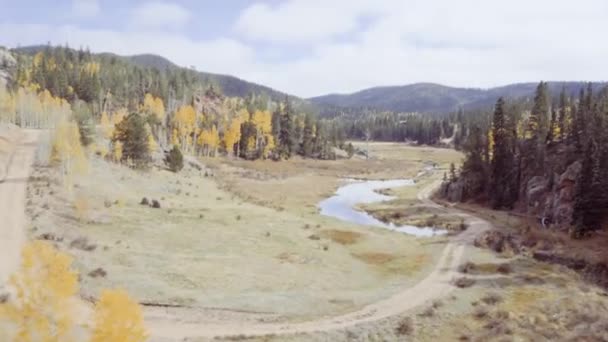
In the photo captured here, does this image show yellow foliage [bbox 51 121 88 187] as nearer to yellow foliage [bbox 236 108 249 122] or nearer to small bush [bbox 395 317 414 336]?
small bush [bbox 395 317 414 336]

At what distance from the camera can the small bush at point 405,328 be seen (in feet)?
127

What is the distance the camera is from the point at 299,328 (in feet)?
124

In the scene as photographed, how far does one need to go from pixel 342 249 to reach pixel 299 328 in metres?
27.5

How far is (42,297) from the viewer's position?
2319cm

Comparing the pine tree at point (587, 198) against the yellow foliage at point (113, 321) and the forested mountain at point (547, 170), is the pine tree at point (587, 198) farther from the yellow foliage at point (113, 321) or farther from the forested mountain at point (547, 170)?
the yellow foliage at point (113, 321)

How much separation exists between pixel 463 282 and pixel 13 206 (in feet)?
158

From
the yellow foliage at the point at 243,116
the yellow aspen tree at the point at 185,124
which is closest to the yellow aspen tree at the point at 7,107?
the yellow aspen tree at the point at 185,124

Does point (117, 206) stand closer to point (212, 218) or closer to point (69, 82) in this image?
point (212, 218)

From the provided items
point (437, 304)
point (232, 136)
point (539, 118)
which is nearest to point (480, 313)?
point (437, 304)

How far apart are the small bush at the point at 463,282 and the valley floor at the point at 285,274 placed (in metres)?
0.22

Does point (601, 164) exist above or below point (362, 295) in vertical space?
above

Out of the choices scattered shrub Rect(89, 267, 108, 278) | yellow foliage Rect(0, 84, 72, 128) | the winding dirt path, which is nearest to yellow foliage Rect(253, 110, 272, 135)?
yellow foliage Rect(0, 84, 72, 128)

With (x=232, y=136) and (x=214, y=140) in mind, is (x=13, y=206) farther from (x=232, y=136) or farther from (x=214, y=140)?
(x=232, y=136)

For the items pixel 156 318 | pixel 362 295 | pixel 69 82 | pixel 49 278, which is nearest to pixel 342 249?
pixel 362 295
